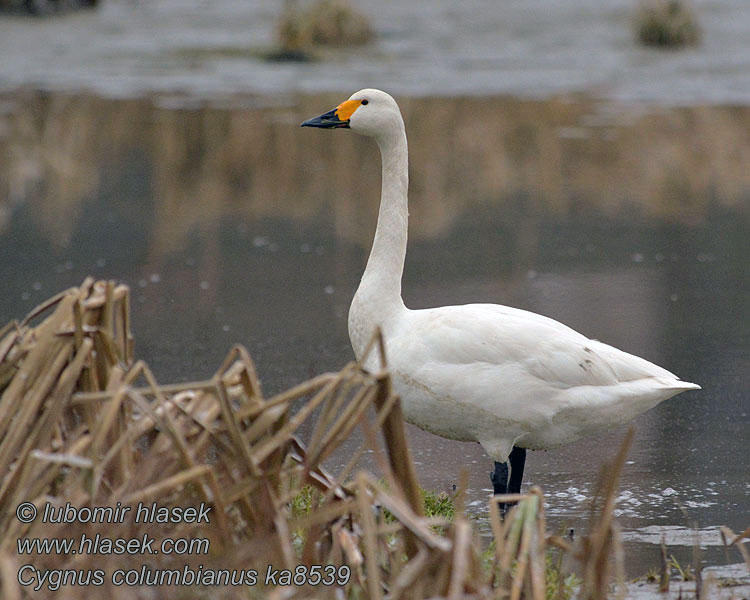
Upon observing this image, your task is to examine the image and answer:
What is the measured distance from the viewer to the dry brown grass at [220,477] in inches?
130

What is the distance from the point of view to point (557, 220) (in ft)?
Result: 40.0

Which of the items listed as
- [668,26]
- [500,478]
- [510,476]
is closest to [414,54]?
[668,26]

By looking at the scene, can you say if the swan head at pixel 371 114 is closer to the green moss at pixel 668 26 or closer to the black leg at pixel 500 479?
the black leg at pixel 500 479

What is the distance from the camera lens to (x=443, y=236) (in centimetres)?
1161

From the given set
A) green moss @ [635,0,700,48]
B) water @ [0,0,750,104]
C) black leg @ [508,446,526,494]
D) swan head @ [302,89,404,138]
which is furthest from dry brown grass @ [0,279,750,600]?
green moss @ [635,0,700,48]

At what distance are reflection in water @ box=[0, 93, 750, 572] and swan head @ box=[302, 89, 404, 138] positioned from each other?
1.56 metres

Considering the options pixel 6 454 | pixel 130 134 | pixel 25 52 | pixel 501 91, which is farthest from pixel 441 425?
pixel 25 52

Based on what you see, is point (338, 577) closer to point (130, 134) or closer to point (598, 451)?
point (598, 451)

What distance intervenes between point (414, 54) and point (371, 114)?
57.6ft

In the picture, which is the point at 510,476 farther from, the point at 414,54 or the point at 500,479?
the point at 414,54

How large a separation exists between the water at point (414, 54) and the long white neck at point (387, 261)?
1313 centimetres

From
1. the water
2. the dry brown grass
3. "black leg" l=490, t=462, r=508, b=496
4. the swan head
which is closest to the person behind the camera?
the dry brown grass

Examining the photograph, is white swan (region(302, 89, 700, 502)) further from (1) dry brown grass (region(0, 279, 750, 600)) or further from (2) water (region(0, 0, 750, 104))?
(2) water (region(0, 0, 750, 104))

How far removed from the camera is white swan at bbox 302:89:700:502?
5125mm
